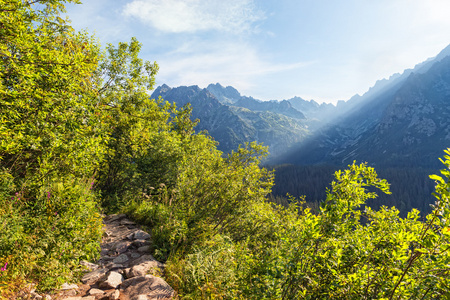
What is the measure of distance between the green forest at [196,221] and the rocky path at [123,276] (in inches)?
13.6

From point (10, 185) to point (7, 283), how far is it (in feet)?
8.98

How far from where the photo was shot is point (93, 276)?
6016 millimetres

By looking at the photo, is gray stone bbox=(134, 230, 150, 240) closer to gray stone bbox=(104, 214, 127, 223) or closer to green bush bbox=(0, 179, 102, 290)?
green bush bbox=(0, 179, 102, 290)

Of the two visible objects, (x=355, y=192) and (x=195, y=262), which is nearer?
(x=355, y=192)

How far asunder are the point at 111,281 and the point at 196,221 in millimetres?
3132

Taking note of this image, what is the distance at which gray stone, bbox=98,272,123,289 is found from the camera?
5.56 meters

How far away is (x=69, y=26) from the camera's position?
29.6 ft

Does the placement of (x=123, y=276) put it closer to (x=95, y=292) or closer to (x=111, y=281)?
(x=111, y=281)

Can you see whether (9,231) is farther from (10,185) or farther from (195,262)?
(195,262)

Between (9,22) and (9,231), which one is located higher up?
(9,22)

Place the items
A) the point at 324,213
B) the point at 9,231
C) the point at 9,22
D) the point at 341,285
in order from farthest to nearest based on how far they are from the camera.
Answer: the point at 9,22 < the point at 9,231 < the point at 324,213 < the point at 341,285

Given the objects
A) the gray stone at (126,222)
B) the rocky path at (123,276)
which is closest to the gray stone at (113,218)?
the gray stone at (126,222)

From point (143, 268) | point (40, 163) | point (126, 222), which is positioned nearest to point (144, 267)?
point (143, 268)

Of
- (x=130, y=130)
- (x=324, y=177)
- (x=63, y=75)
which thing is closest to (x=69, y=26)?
(x=63, y=75)
